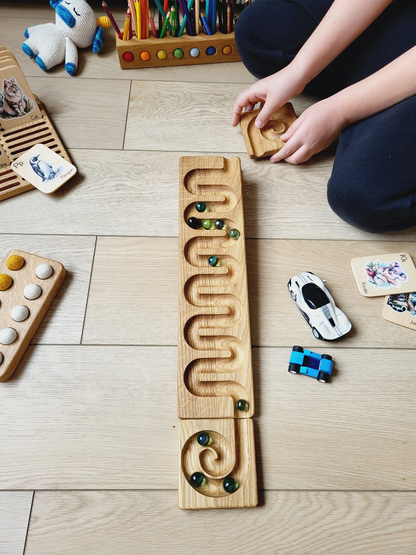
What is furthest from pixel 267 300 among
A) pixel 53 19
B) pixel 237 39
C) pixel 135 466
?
pixel 53 19

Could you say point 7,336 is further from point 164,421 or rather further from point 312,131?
point 312,131

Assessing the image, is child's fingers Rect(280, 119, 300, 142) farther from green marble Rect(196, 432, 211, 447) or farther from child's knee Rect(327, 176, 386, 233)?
green marble Rect(196, 432, 211, 447)

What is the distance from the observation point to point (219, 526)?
0.59m

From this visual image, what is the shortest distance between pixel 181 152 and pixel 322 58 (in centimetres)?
32

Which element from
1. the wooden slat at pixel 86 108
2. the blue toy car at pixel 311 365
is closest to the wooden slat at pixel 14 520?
the blue toy car at pixel 311 365

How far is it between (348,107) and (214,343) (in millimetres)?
486

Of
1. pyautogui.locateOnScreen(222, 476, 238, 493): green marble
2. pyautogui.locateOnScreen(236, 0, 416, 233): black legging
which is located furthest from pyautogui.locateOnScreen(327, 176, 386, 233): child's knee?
pyautogui.locateOnScreen(222, 476, 238, 493): green marble

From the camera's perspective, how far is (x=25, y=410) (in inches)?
25.7

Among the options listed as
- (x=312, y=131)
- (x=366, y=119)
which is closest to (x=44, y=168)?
(x=312, y=131)

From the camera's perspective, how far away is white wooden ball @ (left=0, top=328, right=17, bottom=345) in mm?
660

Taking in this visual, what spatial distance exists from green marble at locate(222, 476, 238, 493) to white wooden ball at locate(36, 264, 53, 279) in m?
0.43

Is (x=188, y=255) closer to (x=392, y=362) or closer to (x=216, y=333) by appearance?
(x=216, y=333)

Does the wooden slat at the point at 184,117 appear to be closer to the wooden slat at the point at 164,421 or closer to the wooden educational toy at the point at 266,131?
the wooden educational toy at the point at 266,131

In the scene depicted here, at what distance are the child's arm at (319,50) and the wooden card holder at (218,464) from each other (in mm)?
581
